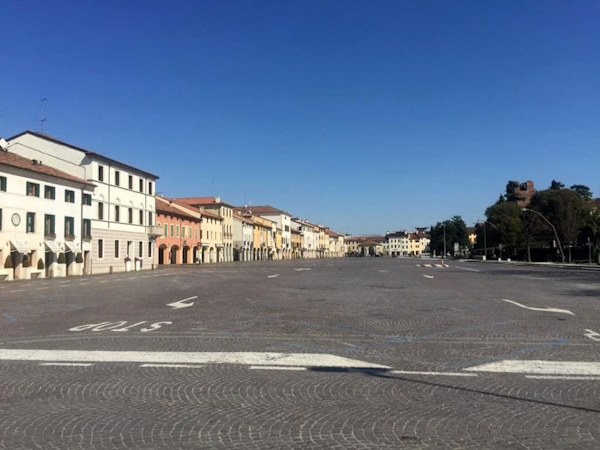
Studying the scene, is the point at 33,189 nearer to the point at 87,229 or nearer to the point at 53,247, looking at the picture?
the point at 53,247

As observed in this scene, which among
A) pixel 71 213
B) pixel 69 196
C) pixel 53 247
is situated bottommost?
pixel 53 247

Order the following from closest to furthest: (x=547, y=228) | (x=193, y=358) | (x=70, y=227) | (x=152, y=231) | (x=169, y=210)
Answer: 1. (x=193, y=358)
2. (x=70, y=227)
3. (x=152, y=231)
4. (x=169, y=210)
5. (x=547, y=228)

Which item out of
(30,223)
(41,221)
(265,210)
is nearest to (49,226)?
(41,221)

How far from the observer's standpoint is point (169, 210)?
75500 millimetres

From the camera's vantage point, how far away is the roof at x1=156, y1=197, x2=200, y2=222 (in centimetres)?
7287

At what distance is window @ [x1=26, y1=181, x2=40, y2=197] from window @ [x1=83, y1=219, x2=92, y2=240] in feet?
21.2

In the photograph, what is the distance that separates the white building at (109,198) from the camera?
158 feet

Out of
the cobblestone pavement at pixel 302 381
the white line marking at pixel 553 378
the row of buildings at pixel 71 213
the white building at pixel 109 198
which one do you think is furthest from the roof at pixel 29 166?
the white line marking at pixel 553 378

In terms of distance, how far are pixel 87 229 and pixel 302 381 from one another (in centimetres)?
4364

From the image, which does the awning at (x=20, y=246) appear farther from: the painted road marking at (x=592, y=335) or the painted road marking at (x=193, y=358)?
the painted road marking at (x=592, y=335)

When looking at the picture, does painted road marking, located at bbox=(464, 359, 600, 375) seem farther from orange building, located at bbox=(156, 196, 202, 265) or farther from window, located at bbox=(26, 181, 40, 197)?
orange building, located at bbox=(156, 196, 202, 265)

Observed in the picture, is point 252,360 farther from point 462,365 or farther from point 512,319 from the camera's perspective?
point 512,319

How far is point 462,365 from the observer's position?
822cm

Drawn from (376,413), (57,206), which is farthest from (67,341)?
(57,206)
